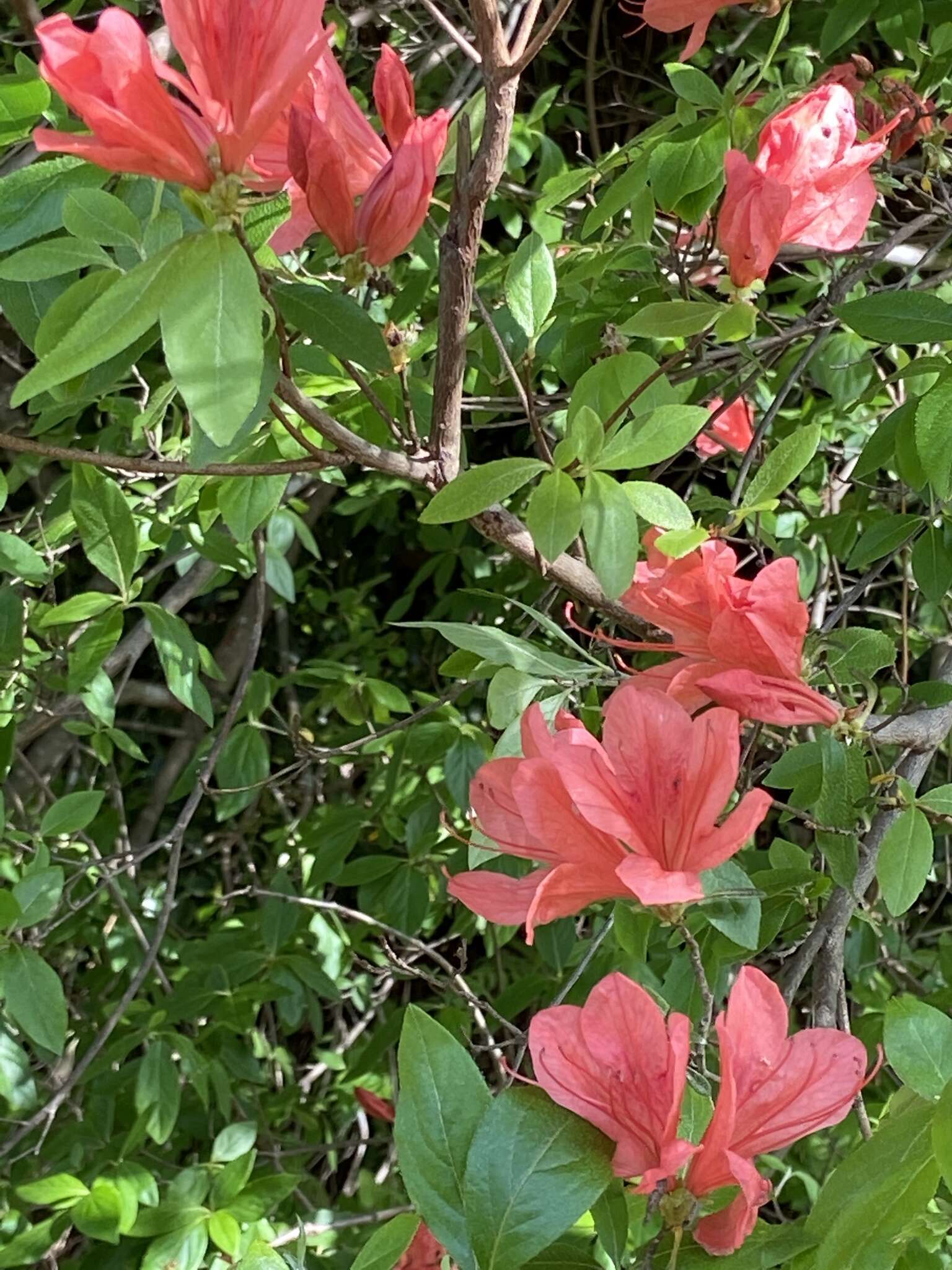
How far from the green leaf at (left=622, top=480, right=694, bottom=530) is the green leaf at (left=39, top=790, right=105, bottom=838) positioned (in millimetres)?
643

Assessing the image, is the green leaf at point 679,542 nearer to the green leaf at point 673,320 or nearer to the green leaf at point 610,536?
the green leaf at point 610,536

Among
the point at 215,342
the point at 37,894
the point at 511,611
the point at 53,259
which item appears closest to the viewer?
the point at 215,342

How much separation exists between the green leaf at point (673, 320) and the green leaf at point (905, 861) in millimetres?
303

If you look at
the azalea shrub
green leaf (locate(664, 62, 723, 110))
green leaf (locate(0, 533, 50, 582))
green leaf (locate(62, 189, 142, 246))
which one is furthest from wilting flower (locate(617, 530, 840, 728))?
green leaf (locate(0, 533, 50, 582))

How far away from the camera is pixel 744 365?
114cm

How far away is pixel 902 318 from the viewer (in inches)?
29.2

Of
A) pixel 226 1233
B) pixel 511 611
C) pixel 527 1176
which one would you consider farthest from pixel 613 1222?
pixel 511 611

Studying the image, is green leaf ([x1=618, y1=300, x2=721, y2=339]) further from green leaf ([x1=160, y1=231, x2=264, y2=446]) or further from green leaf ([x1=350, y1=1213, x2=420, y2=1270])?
green leaf ([x1=350, y1=1213, x2=420, y2=1270])

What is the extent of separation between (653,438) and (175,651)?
0.63 meters

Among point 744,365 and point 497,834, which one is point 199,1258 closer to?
point 497,834

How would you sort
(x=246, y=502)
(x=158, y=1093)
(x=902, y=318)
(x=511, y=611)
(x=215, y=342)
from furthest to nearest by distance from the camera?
(x=511, y=611)
(x=158, y=1093)
(x=246, y=502)
(x=902, y=318)
(x=215, y=342)

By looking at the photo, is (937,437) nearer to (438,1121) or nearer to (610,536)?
(610,536)

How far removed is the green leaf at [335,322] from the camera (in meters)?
0.57

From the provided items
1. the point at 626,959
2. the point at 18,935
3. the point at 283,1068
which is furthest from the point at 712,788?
the point at 283,1068
